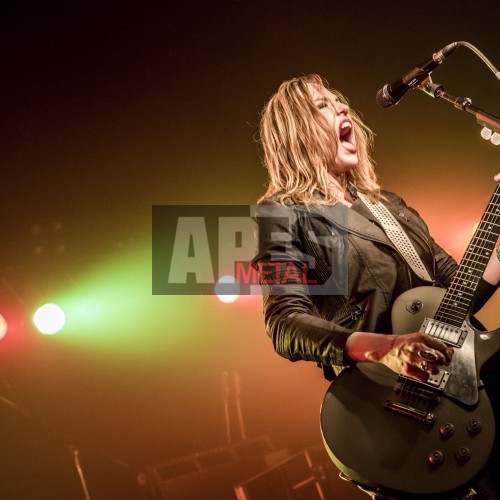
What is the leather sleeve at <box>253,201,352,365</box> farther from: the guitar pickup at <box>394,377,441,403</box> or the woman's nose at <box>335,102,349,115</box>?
the woman's nose at <box>335,102,349,115</box>

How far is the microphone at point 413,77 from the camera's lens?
166 cm

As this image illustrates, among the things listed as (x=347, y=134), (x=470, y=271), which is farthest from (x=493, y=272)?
(x=347, y=134)

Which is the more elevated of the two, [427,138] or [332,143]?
[427,138]

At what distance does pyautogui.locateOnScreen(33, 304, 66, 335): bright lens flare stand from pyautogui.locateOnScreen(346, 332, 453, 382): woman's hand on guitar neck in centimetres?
307

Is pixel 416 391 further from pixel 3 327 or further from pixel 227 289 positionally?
pixel 3 327

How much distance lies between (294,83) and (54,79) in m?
2.12

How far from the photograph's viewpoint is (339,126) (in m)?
2.15

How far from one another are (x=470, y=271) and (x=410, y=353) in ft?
1.89

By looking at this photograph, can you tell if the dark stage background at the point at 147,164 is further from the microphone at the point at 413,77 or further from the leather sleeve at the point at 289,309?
the leather sleeve at the point at 289,309

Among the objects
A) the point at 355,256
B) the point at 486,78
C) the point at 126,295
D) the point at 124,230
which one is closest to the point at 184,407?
the point at 126,295

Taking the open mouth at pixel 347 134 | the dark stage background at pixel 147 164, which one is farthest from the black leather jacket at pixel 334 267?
the dark stage background at pixel 147 164

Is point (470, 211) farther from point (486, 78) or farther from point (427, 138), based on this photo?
point (486, 78)

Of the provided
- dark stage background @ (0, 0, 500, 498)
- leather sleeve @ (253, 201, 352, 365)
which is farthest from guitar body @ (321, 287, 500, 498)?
dark stage background @ (0, 0, 500, 498)

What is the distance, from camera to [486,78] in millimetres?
3545
